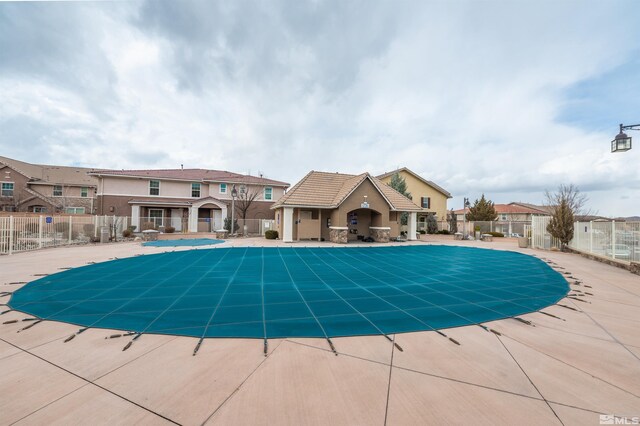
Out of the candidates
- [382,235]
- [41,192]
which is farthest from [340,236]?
[41,192]

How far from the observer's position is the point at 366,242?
857 inches

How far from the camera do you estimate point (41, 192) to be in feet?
103

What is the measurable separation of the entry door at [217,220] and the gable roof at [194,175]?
12.9 ft

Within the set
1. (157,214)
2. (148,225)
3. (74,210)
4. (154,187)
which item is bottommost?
(148,225)

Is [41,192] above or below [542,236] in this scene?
above

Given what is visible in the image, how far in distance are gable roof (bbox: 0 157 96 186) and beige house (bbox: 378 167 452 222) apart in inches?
1577

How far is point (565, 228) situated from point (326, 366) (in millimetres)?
21642

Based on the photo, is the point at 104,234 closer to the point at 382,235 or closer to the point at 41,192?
the point at 382,235

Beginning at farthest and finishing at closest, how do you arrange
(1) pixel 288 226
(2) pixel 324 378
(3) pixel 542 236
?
(1) pixel 288 226
(3) pixel 542 236
(2) pixel 324 378

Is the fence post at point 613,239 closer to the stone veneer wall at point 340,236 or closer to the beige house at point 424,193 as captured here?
the stone veneer wall at point 340,236

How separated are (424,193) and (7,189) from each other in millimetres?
52707

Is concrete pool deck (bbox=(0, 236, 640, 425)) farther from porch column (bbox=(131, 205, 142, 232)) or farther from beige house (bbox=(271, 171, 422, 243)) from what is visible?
porch column (bbox=(131, 205, 142, 232))

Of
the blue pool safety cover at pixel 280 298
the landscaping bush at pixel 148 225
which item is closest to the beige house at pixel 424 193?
the blue pool safety cover at pixel 280 298

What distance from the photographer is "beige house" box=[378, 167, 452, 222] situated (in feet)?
115
